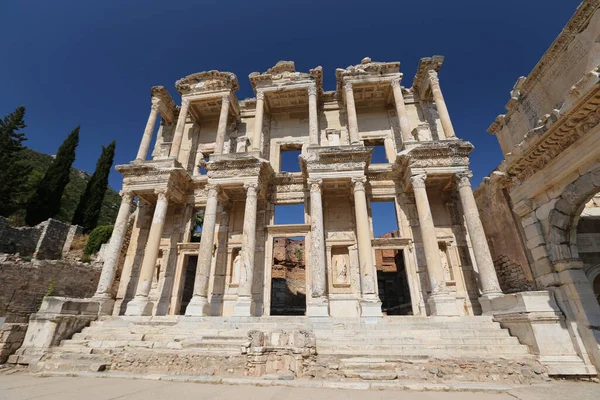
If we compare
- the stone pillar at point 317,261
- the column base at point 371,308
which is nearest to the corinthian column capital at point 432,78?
the stone pillar at point 317,261

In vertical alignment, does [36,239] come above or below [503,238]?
above

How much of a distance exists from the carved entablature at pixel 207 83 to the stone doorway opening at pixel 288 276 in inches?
505

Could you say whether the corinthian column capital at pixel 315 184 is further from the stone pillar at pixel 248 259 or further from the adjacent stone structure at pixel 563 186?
the adjacent stone structure at pixel 563 186

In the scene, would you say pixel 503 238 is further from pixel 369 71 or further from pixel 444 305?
pixel 369 71

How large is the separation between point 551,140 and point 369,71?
35.0ft

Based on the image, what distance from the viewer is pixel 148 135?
16.3m

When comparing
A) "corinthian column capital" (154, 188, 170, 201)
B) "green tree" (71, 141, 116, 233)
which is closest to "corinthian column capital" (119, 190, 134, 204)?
"corinthian column capital" (154, 188, 170, 201)

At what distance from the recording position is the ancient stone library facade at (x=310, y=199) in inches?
481

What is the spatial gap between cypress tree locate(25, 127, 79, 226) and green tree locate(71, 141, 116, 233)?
1797mm

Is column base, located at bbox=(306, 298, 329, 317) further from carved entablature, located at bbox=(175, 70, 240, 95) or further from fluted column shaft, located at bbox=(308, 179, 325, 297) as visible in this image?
carved entablature, located at bbox=(175, 70, 240, 95)

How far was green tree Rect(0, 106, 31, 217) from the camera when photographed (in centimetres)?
2319

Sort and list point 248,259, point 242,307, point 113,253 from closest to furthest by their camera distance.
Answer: point 242,307 < point 248,259 < point 113,253

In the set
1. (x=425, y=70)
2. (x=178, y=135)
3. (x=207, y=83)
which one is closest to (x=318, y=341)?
(x=178, y=135)

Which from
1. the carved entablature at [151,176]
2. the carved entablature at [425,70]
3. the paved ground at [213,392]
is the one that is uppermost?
the carved entablature at [425,70]
